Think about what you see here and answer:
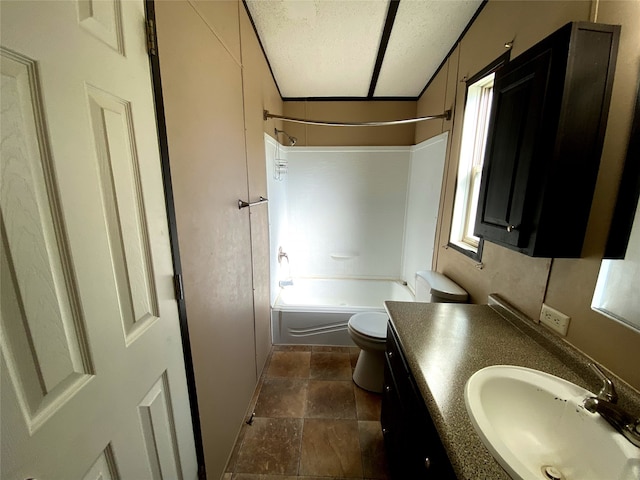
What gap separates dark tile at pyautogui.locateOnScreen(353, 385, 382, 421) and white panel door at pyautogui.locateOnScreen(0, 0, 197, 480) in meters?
1.33

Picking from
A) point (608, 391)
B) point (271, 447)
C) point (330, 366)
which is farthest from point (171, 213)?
point (330, 366)

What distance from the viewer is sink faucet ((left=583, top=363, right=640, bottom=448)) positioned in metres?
0.63

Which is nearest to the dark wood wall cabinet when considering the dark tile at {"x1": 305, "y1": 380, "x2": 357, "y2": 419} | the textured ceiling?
the textured ceiling

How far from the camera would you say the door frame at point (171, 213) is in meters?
0.75

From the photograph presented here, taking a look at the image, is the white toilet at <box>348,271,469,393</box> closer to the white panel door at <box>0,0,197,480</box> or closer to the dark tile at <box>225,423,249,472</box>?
the dark tile at <box>225,423,249,472</box>

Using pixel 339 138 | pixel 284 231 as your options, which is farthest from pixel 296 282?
pixel 339 138

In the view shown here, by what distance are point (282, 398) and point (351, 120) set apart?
9.43 ft

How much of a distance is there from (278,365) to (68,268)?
79.6 inches

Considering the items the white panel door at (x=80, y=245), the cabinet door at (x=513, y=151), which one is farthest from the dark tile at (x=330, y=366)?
the cabinet door at (x=513, y=151)

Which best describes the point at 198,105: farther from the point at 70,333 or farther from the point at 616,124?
the point at 616,124

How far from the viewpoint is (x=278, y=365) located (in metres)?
2.24

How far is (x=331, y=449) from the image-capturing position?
5.00 feet

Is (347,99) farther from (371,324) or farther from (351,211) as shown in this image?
(371,324)

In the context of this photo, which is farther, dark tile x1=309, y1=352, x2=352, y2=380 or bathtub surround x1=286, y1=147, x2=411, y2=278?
bathtub surround x1=286, y1=147, x2=411, y2=278
